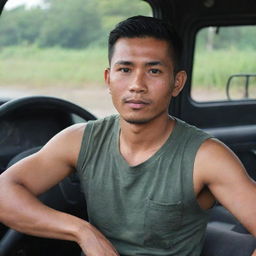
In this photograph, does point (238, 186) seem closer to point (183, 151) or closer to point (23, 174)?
point (183, 151)

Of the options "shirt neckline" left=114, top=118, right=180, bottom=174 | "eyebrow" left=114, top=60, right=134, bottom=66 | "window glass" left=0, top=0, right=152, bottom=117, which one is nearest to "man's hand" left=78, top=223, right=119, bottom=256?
"shirt neckline" left=114, top=118, right=180, bottom=174

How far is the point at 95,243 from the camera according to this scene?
2.02 m

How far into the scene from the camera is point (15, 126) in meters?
2.77

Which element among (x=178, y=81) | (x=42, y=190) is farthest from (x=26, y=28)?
(x=178, y=81)

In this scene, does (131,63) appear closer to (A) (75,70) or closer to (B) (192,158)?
(B) (192,158)

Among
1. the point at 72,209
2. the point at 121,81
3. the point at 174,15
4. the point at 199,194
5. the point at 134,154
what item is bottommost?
the point at 72,209

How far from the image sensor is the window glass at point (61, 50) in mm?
3518

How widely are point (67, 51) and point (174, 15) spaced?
946 mm

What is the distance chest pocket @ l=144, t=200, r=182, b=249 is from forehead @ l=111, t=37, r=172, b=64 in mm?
505

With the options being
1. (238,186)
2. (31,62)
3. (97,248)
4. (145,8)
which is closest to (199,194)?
(238,186)

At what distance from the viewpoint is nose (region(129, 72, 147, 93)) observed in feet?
6.45

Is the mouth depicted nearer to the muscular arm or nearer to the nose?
the nose

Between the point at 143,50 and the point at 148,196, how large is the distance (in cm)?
→ 51

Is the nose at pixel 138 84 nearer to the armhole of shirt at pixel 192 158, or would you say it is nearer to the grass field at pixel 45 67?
the armhole of shirt at pixel 192 158
